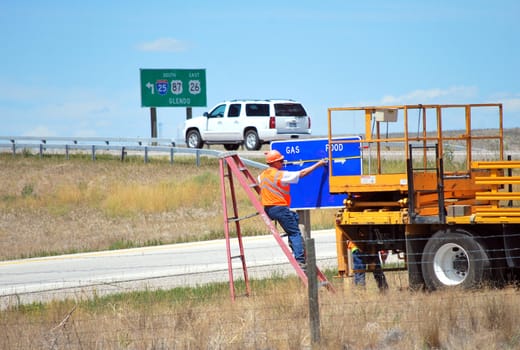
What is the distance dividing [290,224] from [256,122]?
27.1 meters

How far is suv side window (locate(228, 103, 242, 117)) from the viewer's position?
4234 centimetres

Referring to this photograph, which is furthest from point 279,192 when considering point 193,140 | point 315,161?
point 193,140

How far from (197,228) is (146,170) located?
12.3 meters

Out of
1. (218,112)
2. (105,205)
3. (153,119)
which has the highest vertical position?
(153,119)

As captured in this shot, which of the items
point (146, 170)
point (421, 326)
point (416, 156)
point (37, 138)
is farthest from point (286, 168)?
point (37, 138)

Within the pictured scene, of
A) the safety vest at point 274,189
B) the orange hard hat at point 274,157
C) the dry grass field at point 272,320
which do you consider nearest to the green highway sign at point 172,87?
the dry grass field at point 272,320

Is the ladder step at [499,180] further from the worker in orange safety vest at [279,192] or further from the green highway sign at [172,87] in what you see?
the green highway sign at [172,87]

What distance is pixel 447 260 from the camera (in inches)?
535

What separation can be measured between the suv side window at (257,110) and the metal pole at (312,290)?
31.3 metres

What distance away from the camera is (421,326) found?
1112cm

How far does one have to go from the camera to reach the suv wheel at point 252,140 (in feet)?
137

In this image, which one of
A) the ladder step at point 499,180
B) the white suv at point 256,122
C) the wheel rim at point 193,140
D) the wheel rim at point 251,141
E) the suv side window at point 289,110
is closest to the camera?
the ladder step at point 499,180

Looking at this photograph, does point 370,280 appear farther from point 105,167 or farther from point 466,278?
point 105,167

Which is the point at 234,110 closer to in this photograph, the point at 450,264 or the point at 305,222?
the point at 305,222
